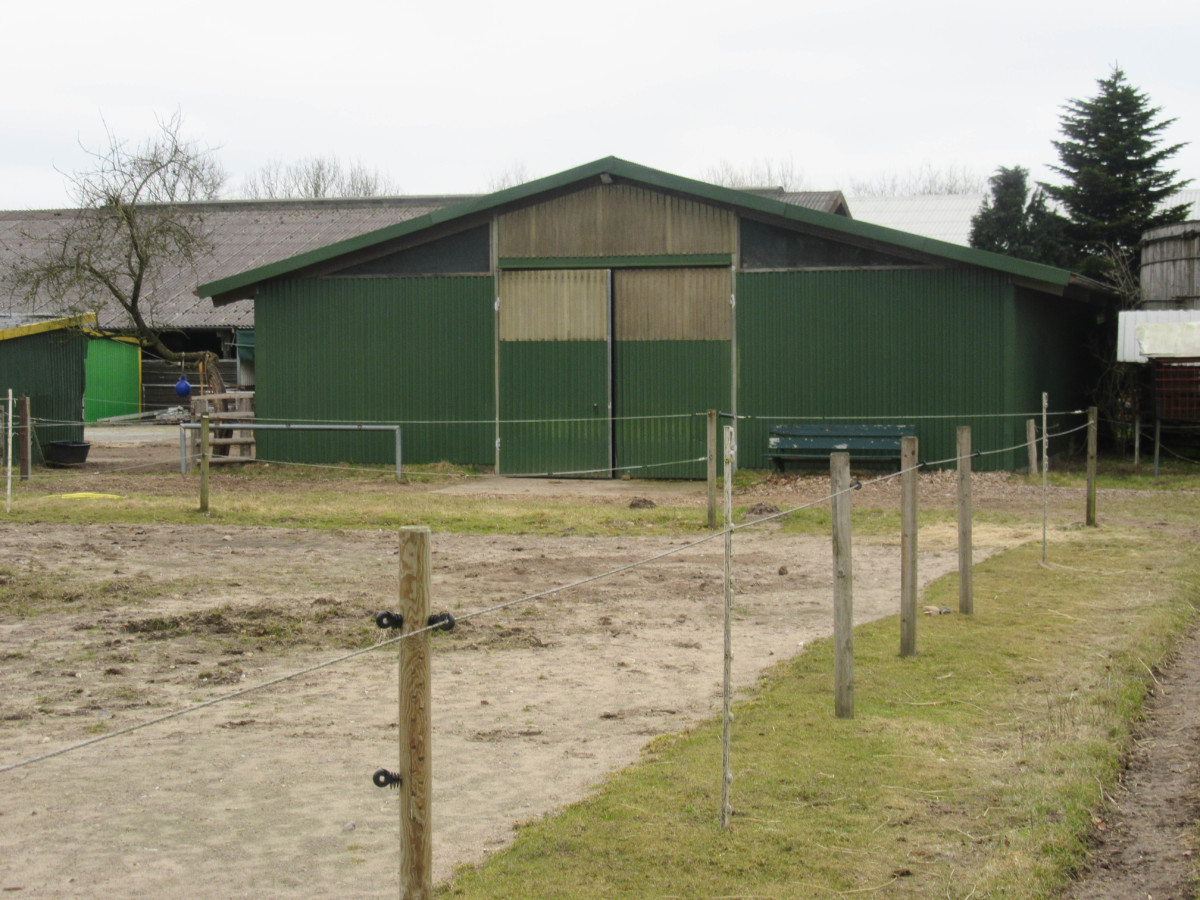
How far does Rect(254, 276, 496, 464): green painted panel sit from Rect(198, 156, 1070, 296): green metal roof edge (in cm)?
63

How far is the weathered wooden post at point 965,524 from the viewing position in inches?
363

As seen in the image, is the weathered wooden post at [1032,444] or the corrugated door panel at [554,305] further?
the corrugated door panel at [554,305]

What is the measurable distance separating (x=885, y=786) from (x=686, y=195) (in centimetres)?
1593

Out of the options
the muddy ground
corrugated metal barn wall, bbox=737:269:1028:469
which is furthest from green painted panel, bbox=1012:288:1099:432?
the muddy ground

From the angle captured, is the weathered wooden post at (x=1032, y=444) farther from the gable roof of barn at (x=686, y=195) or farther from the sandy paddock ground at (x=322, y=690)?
the sandy paddock ground at (x=322, y=690)

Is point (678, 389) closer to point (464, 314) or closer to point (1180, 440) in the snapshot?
point (464, 314)

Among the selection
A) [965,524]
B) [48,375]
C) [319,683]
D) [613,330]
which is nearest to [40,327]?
[48,375]

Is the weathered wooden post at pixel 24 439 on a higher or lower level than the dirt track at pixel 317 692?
higher

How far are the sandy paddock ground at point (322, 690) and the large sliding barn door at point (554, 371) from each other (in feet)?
25.5

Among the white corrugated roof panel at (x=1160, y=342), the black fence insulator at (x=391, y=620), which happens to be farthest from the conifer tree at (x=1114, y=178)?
the black fence insulator at (x=391, y=620)

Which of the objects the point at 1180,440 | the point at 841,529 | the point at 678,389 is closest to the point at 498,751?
the point at 841,529

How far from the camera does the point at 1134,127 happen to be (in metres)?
29.1

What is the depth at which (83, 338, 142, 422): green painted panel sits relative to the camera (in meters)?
36.2

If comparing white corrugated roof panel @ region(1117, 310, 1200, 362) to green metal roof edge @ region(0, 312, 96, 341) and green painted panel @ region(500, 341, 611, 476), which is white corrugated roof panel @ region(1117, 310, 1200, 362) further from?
green metal roof edge @ region(0, 312, 96, 341)
